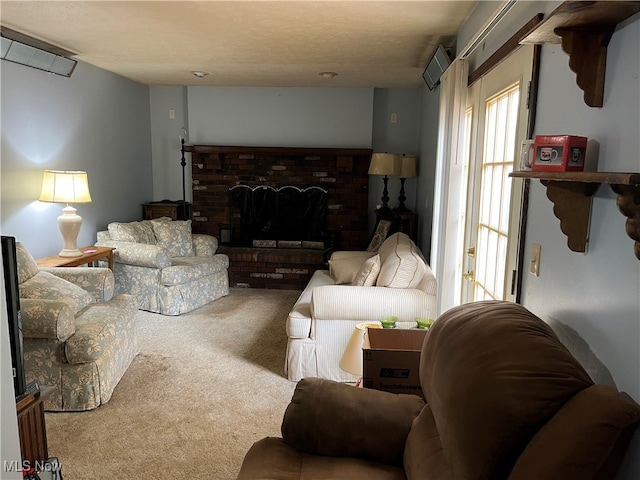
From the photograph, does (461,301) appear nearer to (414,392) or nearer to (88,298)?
(414,392)

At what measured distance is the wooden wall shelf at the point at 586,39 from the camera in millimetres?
1006

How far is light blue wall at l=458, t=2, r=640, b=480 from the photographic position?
3.16 ft

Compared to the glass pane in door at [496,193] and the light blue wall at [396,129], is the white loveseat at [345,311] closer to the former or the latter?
the glass pane in door at [496,193]

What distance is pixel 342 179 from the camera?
5535 millimetres

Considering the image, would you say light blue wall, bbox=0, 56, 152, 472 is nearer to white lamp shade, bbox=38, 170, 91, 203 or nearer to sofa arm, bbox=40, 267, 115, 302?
white lamp shade, bbox=38, 170, 91, 203

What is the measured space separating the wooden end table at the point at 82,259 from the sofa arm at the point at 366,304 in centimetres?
207

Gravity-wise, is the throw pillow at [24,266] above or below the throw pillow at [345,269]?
above

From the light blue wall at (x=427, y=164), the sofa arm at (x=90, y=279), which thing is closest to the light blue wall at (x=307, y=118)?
the light blue wall at (x=427, y=164)

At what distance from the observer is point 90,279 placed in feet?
10.7

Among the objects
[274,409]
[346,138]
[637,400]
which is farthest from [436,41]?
[637,400]

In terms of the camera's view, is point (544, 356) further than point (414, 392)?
No

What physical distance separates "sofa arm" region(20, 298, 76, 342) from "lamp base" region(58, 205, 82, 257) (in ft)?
4.65

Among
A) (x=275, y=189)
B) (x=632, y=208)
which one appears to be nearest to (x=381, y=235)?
(x=275, y=189)

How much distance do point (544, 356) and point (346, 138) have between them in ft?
15.5
